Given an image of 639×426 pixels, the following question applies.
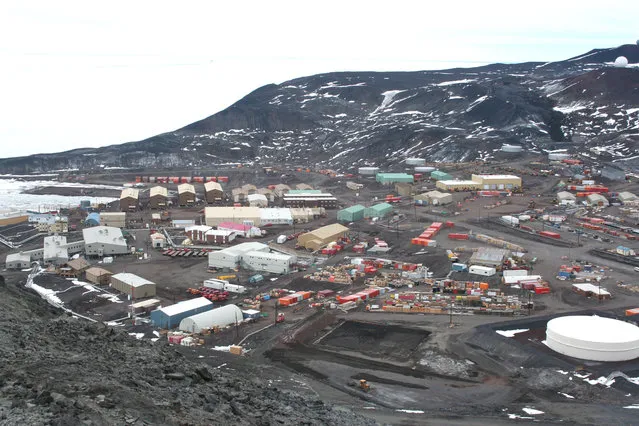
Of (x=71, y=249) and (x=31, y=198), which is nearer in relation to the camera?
(x=71, y=249)

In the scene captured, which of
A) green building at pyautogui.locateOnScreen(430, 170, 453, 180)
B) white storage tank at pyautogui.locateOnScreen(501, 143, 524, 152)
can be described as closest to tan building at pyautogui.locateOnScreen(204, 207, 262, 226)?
green building at pyautogui.locateOnScreen(430, 170, 453, 180)

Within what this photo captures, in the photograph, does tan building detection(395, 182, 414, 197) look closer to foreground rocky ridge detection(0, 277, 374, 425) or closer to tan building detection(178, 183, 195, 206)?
tan building detection(178, 183, 195, 206)

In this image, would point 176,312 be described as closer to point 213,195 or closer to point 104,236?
point 104,236

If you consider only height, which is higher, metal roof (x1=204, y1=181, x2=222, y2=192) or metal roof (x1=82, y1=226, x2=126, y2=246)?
metal roof (x1=204, y1=181, x2=222, y2=192)

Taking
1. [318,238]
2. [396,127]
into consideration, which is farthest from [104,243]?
[396,127]

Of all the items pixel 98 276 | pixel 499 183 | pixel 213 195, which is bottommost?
pixel 98 276

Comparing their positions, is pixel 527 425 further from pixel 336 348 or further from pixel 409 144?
pixel 409 144
